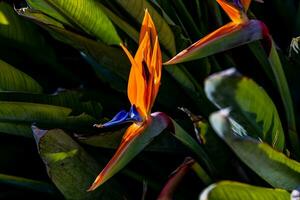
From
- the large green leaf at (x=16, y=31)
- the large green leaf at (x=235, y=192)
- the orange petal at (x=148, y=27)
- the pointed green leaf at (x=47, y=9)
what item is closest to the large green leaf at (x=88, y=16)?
the pointed green leaf at (x=47, y=9)

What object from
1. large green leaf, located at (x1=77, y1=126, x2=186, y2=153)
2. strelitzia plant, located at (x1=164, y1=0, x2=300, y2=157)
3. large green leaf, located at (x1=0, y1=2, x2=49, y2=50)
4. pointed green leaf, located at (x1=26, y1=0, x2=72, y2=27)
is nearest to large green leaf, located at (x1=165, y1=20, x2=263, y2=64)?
strelitzia plant, located at (x1=164, y1=0, x2=300, y2=157)

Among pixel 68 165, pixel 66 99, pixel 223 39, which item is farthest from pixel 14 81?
pixel 223 39

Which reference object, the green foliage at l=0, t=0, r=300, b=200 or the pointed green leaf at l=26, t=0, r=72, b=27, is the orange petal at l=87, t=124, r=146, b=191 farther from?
the pointed green leaf at l=26, t=0, r=72, b=27

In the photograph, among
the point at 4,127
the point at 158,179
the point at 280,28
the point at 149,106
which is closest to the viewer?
the point at 149,106

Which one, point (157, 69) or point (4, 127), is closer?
point (157, 69)

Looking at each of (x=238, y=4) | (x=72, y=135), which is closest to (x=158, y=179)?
(x=72, y=135)

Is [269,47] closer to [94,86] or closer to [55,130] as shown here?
[55,130]

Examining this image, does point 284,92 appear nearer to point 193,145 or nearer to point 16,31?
point 193,145
